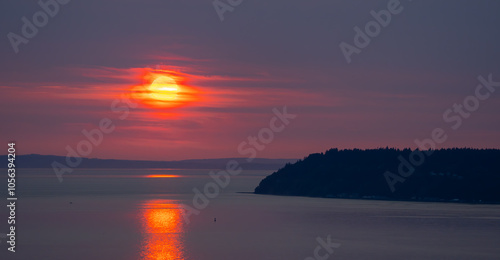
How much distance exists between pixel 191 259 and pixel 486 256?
28.5 m

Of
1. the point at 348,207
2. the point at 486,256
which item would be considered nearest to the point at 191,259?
the point at 486,256

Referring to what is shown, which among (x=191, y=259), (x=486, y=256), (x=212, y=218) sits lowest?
(x=486, y=256)

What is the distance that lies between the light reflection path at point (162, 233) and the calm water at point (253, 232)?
111 mm

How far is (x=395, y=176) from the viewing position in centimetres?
16700

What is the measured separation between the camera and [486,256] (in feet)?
221

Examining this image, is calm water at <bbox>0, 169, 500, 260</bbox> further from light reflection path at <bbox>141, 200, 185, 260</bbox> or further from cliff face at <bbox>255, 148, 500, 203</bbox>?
cliff face at <bbox>255, 148, 500, 203</bbox>

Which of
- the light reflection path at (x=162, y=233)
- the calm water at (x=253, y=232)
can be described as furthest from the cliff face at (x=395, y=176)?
the light reflection path at (x=162, y=233)

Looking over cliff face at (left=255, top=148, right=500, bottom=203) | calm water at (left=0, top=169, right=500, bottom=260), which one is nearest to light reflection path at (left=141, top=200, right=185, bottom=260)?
calm water at (left=0, top=169, right=500, bottom=260)

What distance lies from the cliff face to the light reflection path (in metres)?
49.7

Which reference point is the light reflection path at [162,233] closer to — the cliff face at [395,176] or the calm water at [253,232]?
the calm water at [253,232]

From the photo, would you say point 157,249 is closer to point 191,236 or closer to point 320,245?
point 191,236

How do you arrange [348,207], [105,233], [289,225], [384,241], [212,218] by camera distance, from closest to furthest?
[384,241] < [105,233] < [289,225] < [212,218] < [348,207]

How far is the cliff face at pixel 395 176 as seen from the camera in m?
152

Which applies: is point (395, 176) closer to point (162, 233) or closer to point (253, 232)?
point (253, 232)
